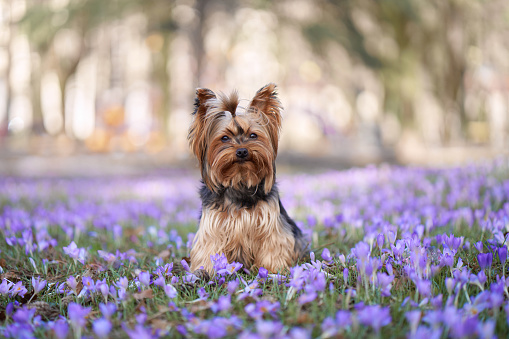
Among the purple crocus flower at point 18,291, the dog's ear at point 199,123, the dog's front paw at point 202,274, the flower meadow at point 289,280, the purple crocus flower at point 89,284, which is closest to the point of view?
the flower meadow at point 289,280

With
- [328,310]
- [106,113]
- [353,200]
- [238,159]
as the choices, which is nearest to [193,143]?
[238,159]

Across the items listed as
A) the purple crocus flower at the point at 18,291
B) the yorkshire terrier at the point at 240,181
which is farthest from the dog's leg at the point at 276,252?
the purple crocus flower at the point at 18,291

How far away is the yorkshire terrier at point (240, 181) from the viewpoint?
10.9 feet

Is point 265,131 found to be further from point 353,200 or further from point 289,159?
point 289,159

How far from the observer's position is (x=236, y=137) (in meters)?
3.36

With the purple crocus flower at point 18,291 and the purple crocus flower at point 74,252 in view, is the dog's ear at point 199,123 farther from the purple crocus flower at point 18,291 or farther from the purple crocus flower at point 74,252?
the purple crocus flower at point 18,291

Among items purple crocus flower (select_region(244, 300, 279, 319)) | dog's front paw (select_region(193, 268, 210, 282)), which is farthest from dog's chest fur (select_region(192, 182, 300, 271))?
purple crocus flower (select_region(244, 300, 279, 319))

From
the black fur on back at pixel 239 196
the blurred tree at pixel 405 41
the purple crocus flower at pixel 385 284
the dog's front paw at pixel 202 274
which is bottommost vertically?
the dog's front paw at pixel 202 274

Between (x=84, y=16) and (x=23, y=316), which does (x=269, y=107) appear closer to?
(x=23, y=316)

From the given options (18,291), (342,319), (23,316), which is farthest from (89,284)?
(342,319)

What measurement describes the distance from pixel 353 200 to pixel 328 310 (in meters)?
4.40

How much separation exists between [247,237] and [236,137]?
0.78 meters

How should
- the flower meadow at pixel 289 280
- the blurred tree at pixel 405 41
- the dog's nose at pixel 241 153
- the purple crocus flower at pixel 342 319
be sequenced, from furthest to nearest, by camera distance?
1. the blurred tree at pixel 405 41
2. the dog's nose at pixel 241 153
3. the flower meadow at pixel 289 280
4. the purple crocus flower at pixel 342 319

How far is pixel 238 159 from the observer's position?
10.7ft
